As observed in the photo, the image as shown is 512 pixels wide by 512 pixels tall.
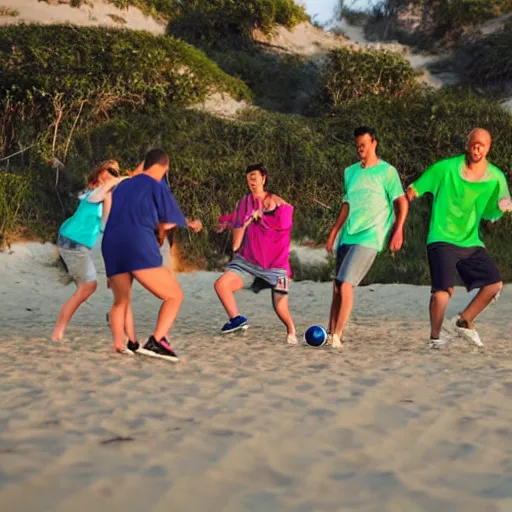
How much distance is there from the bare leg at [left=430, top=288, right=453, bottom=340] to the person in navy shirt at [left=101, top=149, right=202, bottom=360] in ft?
6.80

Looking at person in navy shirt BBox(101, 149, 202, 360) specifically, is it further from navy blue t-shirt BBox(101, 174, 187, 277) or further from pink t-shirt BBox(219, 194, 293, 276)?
pink t-shirt BBox(219, 194, 293, 276)

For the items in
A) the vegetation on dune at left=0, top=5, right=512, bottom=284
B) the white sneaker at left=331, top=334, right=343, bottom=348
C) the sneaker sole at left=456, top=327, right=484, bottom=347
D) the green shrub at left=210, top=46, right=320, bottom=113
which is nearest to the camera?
the white sneaker at left=331, top=334, right=343, bottom=348

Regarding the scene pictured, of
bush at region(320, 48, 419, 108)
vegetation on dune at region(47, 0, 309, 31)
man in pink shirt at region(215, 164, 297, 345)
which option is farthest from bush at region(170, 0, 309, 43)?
man in pink shirt at region(215, 164, 297, 345)

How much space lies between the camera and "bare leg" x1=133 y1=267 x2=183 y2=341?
499 centimetres

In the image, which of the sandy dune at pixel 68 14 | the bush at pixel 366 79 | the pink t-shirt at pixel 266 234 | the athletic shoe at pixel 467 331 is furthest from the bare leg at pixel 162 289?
the sandy dune at pixel 68 14

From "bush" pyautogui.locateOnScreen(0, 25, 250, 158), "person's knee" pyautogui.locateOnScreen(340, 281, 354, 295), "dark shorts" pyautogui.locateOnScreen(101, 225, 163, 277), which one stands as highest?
"bush" pyautogui.locateOnScreen(0, 25, 250, 158)

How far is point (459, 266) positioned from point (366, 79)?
14720 mm

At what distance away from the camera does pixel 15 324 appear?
26.0ft

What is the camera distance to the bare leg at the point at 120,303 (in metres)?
5.06

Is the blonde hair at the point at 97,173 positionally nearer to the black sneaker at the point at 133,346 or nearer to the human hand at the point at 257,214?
the human hand at the point at 257,214

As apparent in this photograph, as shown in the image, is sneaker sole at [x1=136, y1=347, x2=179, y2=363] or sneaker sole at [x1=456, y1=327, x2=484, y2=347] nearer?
sneaker sole at [x1=136, y1=347, x2=179, y2=363]

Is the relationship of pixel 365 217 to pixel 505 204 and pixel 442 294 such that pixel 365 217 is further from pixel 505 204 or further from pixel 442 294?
pixel 505 204

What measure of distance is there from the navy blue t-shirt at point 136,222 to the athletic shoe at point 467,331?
8.50ft

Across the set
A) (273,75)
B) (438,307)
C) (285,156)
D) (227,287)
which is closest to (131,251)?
(227,287)
